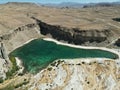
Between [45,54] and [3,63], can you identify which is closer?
[3,63]

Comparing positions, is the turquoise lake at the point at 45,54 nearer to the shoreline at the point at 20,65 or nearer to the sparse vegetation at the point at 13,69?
the shoreline at the point at 20,65

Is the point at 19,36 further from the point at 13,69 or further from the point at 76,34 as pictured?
the point at 13,69

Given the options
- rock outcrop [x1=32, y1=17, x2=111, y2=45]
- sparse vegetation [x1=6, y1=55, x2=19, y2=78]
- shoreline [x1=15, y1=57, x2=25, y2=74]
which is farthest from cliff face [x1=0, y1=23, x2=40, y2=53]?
sparse vegetation [x1=6, y1=55, x2=19, y2=78]

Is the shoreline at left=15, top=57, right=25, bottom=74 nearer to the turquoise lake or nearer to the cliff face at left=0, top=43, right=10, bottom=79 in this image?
the turquoise lake

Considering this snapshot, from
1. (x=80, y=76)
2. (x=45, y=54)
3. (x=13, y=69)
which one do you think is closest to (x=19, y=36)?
(x=45, y=54)

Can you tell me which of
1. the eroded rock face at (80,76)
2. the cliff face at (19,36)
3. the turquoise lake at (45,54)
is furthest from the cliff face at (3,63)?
the cliff face at (19,36)

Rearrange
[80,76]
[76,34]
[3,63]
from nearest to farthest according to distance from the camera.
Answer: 1. [80,76]
2. [3,63]
3. [76,34]

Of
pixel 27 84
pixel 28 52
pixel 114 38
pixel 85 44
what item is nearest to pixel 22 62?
pixel 28 52
